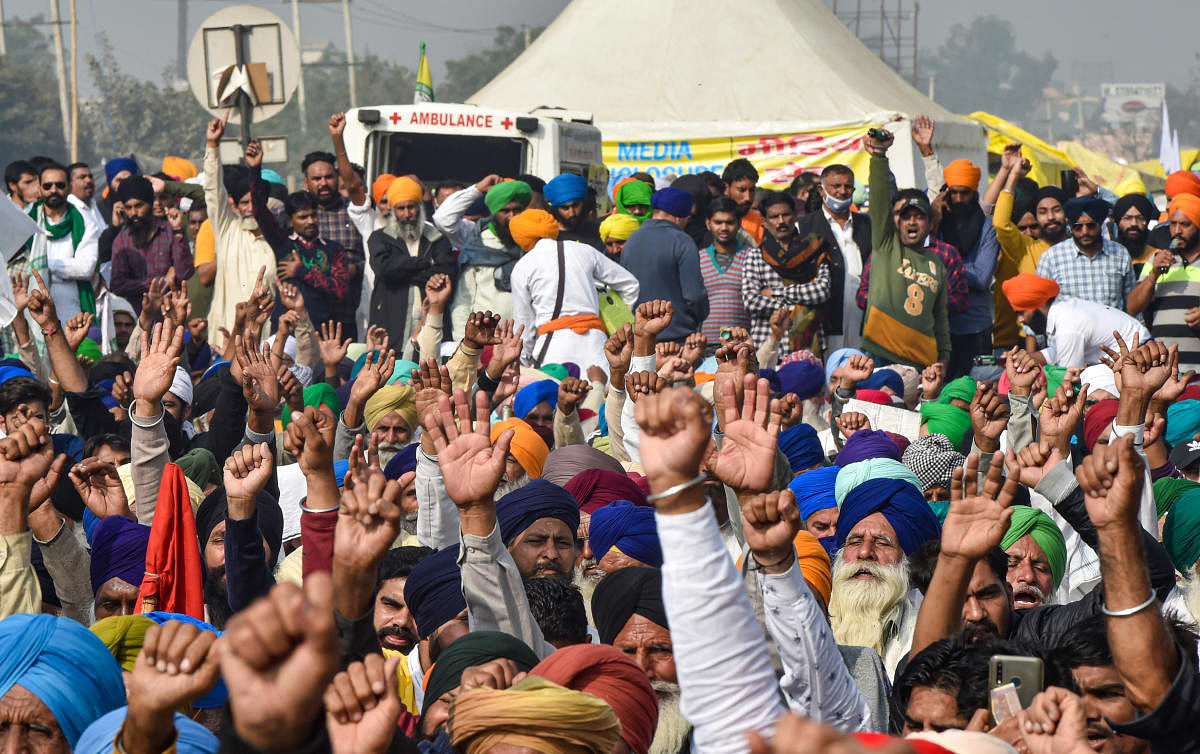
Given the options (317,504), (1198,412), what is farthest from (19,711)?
(1198,412)

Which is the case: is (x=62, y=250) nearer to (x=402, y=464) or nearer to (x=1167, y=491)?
(x=402, y=464)

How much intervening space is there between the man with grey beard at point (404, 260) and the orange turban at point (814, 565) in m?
5.71

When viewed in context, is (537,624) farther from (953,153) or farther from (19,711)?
(953,153)

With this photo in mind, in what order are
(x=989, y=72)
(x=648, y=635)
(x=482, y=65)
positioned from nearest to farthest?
1. (x=648, y=635)
2. (x=482, y=65)
3. (x=989, y=72)

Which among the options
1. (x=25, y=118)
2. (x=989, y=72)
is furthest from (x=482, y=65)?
(x=989, y=72)

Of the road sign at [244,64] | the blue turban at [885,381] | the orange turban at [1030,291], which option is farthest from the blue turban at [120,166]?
the orange turban at [1030,291]

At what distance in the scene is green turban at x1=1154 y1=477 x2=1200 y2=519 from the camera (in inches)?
207

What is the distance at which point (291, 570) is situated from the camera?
5020 millimetres

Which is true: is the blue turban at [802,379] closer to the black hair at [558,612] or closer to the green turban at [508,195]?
the green turban at [508,195]

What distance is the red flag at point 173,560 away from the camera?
439 centimetres

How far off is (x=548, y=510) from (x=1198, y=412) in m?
3.09

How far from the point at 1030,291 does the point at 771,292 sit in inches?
59.3

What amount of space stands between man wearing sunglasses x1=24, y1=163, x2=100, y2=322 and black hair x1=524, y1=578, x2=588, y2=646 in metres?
6.45

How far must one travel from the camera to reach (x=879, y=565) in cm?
472
